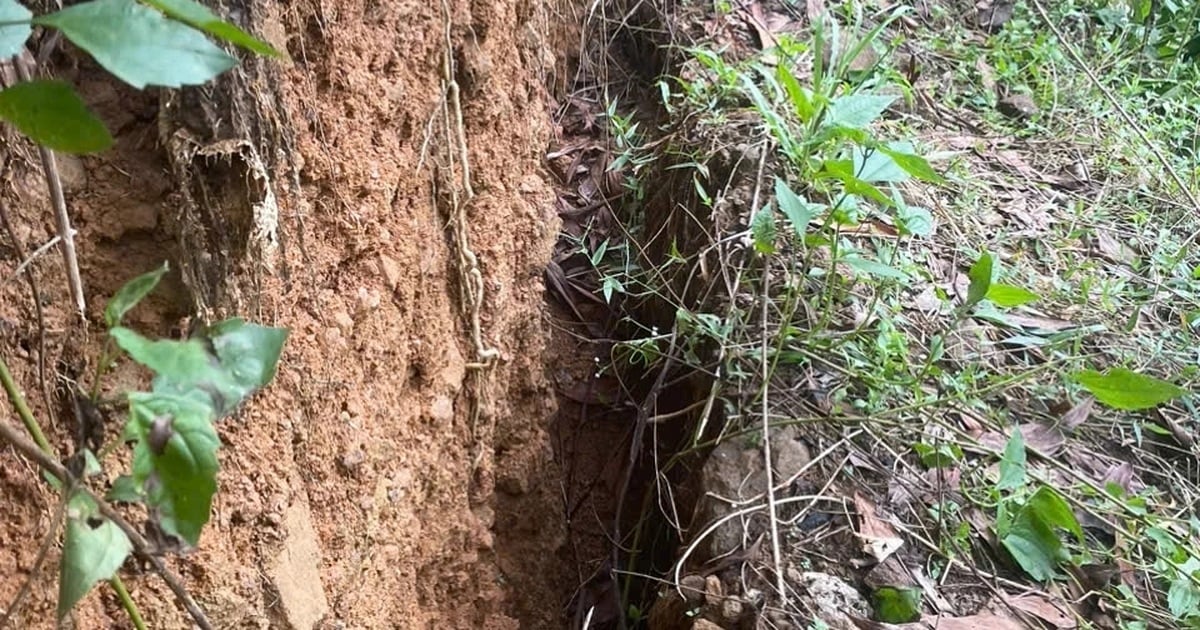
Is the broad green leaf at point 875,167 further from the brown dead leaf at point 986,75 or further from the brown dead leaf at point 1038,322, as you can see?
the brown dead leaf at point 986,75

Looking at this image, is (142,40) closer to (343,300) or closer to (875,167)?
(343,300)

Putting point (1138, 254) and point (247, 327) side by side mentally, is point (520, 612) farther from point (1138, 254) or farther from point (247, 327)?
point (1138, 254)

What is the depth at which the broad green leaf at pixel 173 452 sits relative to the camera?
0.68 m

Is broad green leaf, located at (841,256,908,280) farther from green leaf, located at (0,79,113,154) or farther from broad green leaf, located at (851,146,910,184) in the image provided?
green leaf, located at (0,79,113,154)

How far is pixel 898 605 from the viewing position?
4.65 ft

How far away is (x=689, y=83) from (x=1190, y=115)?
1450 mm

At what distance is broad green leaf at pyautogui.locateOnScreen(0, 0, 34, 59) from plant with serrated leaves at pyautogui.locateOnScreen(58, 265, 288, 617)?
18 centimetres

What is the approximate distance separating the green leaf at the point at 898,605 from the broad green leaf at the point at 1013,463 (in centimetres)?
23

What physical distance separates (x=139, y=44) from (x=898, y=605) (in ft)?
4.17

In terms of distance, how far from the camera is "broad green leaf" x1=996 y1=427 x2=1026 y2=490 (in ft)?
4.77

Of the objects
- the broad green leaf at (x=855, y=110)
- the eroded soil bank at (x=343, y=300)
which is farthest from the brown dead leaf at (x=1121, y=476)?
the eroded soil bank at (x=343, y=300)

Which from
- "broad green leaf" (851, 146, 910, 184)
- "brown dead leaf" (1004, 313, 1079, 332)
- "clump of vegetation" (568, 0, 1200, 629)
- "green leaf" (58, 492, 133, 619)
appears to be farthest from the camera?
"brown dead leaf" (1004, 313, 1079, 332)

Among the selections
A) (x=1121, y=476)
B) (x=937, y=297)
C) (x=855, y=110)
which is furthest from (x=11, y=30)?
(x=1121, y=476)

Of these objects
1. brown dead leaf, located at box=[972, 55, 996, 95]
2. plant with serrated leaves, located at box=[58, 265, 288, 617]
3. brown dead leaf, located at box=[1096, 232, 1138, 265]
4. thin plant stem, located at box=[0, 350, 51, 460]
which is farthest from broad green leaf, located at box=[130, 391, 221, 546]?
brown dead leaf, located at box=[972, 55, 996, 95]
